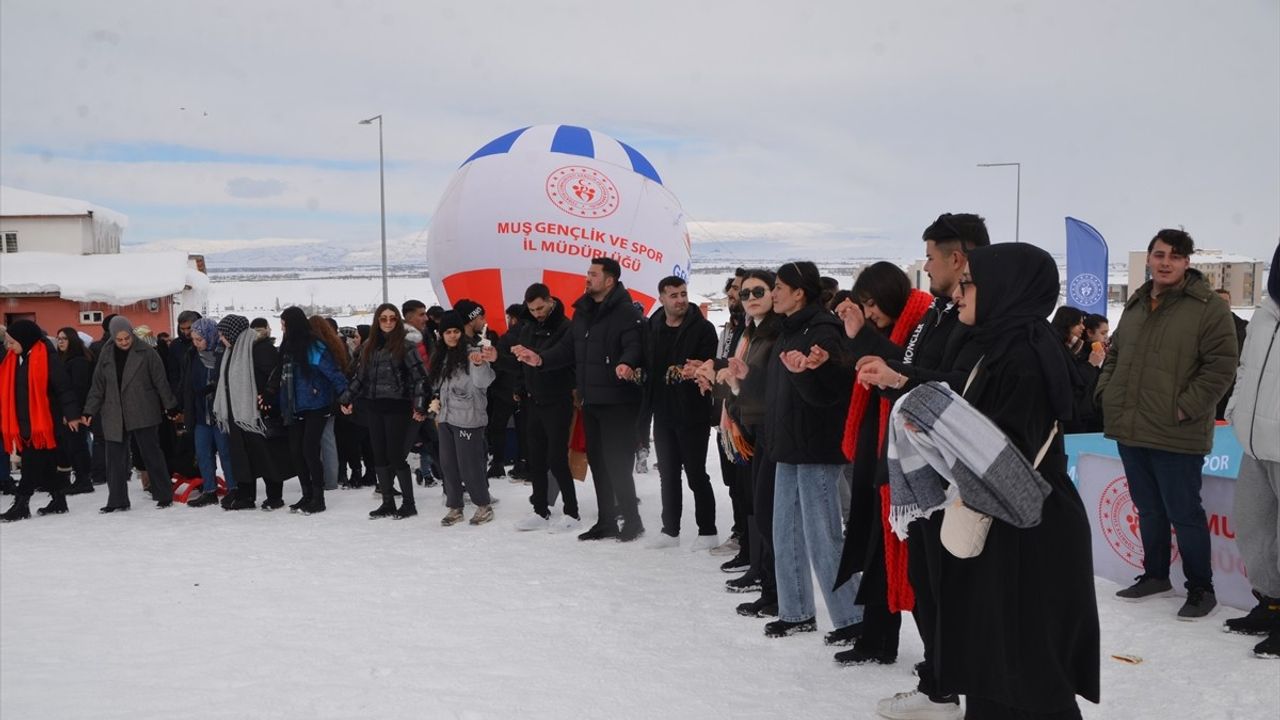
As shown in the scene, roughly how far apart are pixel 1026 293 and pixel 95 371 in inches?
358

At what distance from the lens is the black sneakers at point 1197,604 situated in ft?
16.5

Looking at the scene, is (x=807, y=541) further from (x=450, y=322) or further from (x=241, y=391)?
(x=241, y=391)

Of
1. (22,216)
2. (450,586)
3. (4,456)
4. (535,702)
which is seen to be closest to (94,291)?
(22,216)

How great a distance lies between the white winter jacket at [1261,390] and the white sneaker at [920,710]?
6.64 feet

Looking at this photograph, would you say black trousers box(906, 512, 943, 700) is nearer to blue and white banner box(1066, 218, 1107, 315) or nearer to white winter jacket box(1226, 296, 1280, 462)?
white winter jacket box(1226, 296, 1280, 462)

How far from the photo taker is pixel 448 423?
26.1 feet

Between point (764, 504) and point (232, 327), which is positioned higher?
point (232, 327)

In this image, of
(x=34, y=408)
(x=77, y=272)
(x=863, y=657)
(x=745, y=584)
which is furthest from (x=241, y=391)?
(x=77, y=272)

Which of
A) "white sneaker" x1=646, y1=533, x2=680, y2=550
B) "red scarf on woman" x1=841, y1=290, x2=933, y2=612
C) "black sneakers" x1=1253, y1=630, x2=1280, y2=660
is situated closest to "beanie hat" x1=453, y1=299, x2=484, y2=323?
"white sneaker" x1=646, y1=533, x2=680, y2=550

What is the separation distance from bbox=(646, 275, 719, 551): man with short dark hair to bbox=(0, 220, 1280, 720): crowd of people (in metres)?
0.02

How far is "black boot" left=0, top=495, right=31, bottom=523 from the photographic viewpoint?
8703 mm

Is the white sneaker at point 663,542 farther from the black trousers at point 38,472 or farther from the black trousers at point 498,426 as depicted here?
the black trousers at point 38,472

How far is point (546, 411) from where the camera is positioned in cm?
748

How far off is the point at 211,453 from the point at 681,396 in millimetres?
5275
